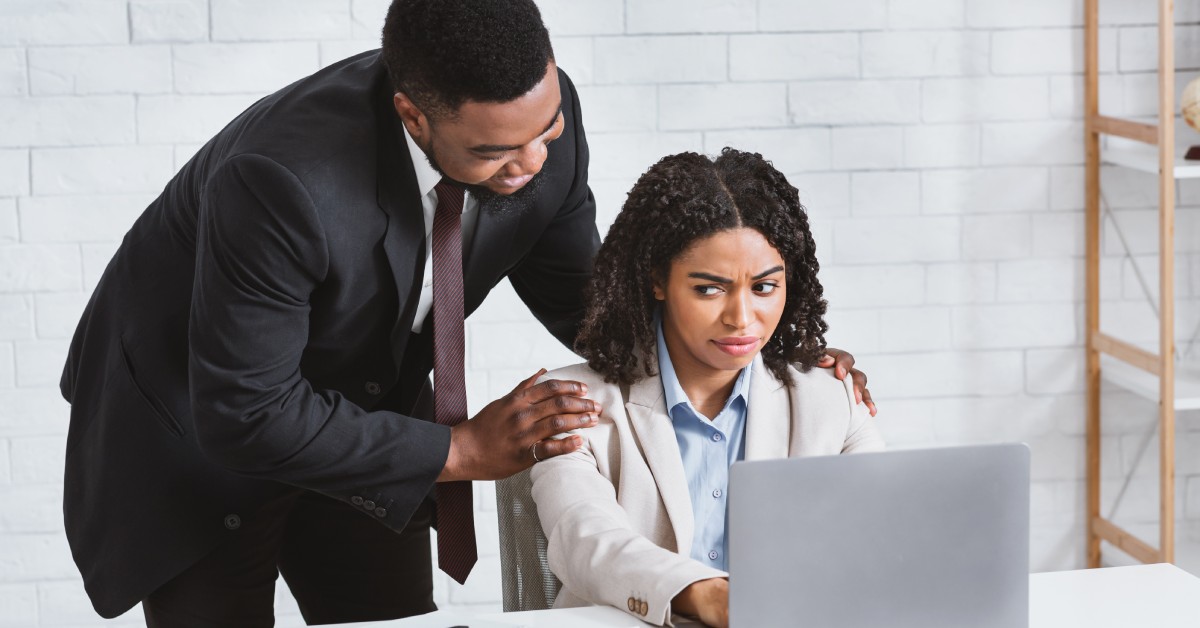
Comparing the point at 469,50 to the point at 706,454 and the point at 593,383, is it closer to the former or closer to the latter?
the point at 593,383

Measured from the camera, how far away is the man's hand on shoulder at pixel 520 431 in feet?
4.64

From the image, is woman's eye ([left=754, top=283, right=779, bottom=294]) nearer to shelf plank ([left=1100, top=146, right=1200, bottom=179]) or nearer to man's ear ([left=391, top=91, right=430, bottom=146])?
man's ear ([left=391, top=91, right=430, bottom=146])

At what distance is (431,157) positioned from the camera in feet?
4.26

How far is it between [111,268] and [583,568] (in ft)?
2.44

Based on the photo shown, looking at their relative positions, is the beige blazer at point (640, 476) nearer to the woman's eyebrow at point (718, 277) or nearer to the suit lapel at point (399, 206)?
the woman's eyebrow at point (718, 277)

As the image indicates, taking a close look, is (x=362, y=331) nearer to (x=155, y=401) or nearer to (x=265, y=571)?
(x=155, y=401)

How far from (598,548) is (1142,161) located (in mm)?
1610

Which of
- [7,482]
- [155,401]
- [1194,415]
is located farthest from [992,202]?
[7,482]

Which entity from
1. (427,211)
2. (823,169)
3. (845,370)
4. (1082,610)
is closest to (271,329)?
(427,211)

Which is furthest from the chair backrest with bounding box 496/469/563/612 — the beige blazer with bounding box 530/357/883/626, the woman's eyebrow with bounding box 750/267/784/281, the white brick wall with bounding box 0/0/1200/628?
the white brick wall with bounding box 0/0/1200/628

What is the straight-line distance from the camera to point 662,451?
1.46m

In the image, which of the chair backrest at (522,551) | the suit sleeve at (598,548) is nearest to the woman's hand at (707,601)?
the suit sleeve at (598,548)

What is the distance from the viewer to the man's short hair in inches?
46.4

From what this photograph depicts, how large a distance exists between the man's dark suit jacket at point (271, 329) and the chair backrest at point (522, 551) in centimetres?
13
